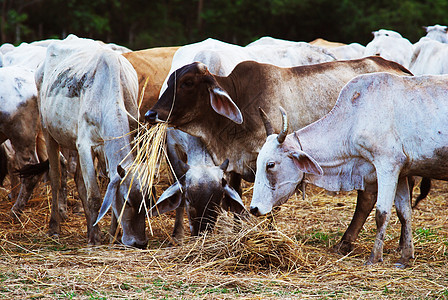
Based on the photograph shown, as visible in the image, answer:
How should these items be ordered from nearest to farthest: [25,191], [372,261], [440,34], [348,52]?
[372,261]
[25,191]
[348,52]
[440,34]

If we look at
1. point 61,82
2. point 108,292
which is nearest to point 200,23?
point 61,82

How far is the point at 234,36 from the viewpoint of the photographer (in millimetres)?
19234

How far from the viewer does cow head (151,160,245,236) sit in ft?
18.0

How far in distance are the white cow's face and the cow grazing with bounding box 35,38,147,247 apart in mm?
965

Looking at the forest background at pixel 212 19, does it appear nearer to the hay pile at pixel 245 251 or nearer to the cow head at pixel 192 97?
the cow head at pixel 192 97

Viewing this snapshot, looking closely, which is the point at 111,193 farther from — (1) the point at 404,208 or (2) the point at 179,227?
(1) the point at 404,208

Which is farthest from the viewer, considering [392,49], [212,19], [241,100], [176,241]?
[212,19]

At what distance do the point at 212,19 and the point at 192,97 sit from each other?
14.0m

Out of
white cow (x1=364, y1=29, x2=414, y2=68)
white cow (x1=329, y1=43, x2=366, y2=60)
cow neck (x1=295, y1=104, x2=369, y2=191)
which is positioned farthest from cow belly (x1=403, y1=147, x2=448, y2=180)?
white cow (x1=329, y1=43, x2=366, y2=60)

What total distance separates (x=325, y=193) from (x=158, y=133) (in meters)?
3.53

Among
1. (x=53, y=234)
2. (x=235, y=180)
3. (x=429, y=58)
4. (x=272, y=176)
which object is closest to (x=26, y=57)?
(x=53, y=234)

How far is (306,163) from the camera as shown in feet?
16.9

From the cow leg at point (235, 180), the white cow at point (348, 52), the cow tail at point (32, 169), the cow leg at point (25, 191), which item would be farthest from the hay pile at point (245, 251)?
the white cow at point (348, 52)

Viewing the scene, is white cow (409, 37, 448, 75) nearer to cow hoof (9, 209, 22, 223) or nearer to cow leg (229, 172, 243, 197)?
cow leg (229, 172, 243, 197)
